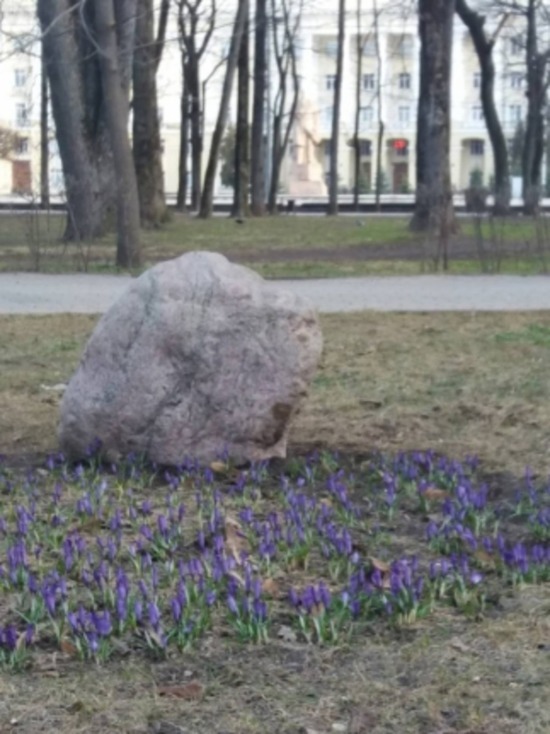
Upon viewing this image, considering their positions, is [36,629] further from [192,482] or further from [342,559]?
[192,482]

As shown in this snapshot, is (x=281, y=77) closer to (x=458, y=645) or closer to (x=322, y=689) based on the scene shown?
(x=458, y=645)

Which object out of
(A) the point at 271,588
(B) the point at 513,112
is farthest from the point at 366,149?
(A) the point at 271,588

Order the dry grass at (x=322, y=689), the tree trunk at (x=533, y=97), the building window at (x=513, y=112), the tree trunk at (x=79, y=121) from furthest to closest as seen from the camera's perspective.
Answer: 1. the building window at (x=513, y=112)
2. the tree trunk at (x=533, y=97)
3. the tree trunk at (x=79, y=121)
4. the dry grass at (x=322, y=689)

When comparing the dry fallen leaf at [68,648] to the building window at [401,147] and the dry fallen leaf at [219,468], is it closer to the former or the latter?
the dry fallen leaf at [219,468]

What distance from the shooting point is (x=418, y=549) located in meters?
5.35

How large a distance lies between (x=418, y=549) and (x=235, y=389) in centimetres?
153

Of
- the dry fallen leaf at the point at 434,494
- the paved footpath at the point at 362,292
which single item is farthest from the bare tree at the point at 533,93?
the dry fallen leaf at the point at 434,494

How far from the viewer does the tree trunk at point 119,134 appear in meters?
16.6

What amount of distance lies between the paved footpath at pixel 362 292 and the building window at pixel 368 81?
67914 millimetres

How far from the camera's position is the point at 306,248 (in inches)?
972

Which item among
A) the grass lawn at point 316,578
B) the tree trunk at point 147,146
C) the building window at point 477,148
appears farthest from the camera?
the building window at point 477,148

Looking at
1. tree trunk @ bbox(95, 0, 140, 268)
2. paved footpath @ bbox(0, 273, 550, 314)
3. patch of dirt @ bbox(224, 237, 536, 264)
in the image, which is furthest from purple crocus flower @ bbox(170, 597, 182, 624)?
patch of dirt @ bbox(224, 237, 536, 264)

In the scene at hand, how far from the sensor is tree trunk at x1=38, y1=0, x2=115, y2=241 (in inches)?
791

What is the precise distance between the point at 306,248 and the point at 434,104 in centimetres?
321
